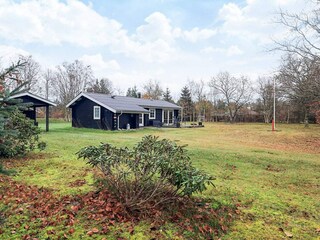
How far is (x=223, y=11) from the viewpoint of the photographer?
13.5 m

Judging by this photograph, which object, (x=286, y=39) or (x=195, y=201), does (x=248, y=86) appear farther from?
(x=195, y=201)

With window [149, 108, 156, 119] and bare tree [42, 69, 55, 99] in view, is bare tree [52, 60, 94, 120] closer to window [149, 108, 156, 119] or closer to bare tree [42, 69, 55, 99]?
bare tree [42, 69, 55, 99]

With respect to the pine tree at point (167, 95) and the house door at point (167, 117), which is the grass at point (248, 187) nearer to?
the house door at point (167, 117)

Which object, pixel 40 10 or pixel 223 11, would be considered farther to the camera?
pixel 223 11

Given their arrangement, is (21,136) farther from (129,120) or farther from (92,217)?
(129,120)

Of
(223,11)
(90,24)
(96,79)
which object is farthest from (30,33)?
(96,79)

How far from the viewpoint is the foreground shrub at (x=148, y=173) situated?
11.8 feet

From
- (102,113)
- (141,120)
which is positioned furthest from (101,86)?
(102,113)

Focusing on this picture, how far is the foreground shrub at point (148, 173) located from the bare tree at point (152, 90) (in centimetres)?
4694

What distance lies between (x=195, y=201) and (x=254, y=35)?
47.0 ft

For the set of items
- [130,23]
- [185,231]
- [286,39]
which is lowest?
[185,231]

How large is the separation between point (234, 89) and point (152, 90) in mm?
17885

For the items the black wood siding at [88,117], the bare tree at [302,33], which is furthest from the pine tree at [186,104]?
the bare tree at [302,33]

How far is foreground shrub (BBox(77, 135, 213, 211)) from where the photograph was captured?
360cm
